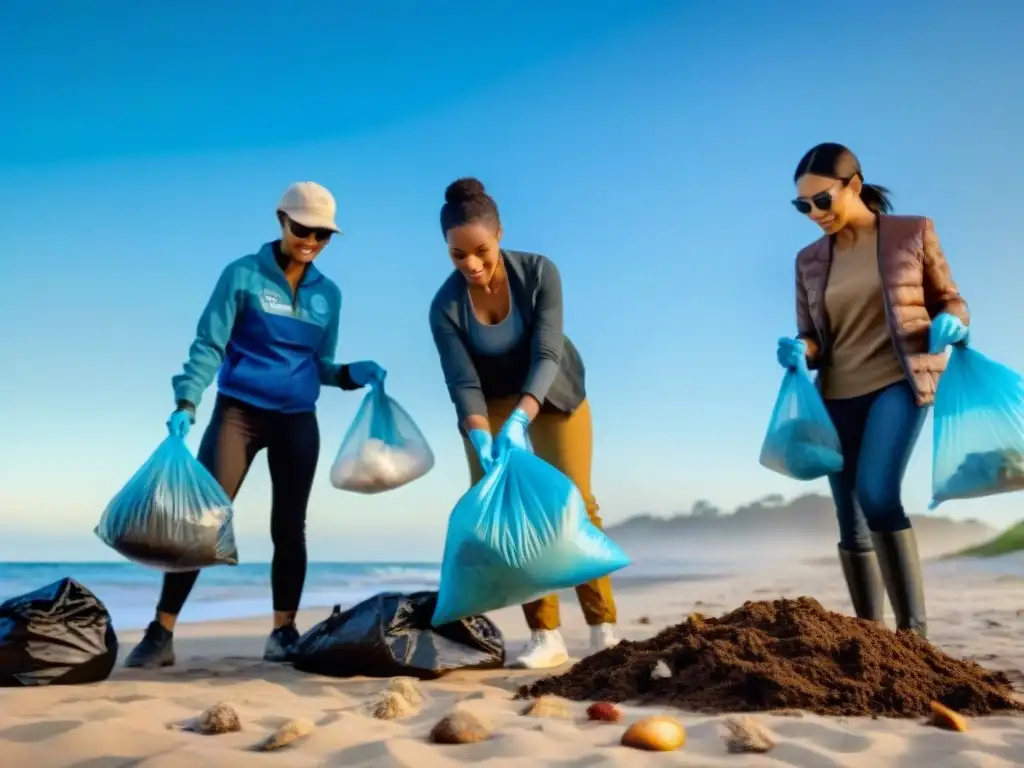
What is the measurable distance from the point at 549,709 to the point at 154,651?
1.70m

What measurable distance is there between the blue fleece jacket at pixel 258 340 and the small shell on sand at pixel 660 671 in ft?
5.18

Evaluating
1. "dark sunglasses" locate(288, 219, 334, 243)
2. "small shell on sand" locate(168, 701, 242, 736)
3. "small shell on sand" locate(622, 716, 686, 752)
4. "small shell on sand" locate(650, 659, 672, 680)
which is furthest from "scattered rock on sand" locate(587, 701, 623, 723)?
"dark sunglasses" locate(288, 219, 334, 243)

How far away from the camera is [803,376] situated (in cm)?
318

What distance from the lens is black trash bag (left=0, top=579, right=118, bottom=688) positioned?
2.90 meters

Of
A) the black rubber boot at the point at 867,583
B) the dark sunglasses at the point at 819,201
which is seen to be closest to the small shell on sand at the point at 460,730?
the black rubber boot at the point at 867,583

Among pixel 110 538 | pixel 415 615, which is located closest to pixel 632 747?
pixel 415 615

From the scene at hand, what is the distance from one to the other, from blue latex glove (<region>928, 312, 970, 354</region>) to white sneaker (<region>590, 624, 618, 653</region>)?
142cm

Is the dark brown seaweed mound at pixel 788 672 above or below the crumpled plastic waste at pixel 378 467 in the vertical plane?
below

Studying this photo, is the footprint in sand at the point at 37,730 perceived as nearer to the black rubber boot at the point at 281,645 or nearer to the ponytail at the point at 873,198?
the black rubber boot at the point at 281,645

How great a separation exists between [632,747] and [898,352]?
5.32ft

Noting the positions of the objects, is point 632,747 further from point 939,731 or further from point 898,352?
point 898,352

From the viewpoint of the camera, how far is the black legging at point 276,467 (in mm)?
3389

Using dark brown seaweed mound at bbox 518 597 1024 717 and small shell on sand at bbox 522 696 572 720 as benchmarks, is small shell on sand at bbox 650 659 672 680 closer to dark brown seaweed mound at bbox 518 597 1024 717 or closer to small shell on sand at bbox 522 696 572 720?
dark brown seaweed mound at bbox 518 597 1024 717

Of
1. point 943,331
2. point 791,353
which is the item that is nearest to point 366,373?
point 791,353
